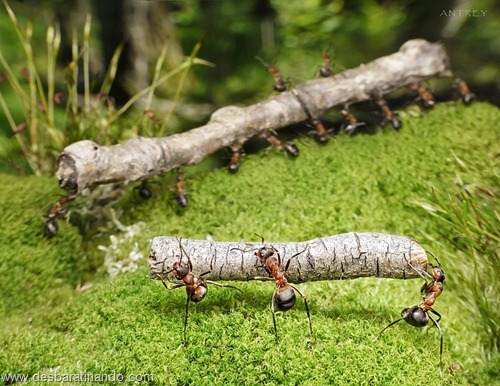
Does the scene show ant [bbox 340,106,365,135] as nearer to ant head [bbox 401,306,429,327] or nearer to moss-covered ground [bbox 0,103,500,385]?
moss-covered ground [bbox 0,103,500,385]

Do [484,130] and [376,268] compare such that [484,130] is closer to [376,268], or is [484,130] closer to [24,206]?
[376,268]

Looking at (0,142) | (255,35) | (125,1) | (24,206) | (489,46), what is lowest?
(0,142)

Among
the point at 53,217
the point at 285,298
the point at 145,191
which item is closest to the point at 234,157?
the point at 145,191

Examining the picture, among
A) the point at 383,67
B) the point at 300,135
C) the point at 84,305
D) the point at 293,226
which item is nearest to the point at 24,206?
the point at 84,305

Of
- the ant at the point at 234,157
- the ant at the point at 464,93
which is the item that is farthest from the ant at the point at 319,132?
the ant at the point at 464,93

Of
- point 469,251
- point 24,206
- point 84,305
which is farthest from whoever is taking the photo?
point 24,206

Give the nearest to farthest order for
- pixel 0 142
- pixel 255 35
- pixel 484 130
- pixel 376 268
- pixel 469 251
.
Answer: pixel 376 268 < pixel 469 251 < pixel 484 130 < pixel 0 142 < pixel 255 35

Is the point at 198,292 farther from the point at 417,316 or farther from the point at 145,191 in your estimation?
the point at 145,191
